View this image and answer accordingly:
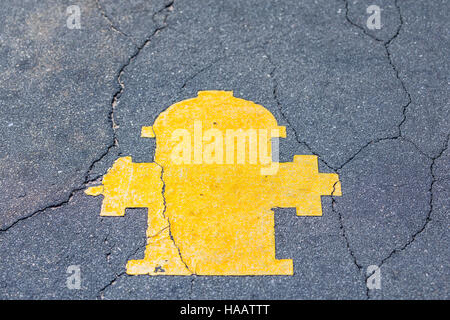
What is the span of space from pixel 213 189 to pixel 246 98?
31.2 inches

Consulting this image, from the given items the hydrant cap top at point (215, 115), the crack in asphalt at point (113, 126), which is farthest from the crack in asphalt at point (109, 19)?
the hydrant cap top at point (215, 115)

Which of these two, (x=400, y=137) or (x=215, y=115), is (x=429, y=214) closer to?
(x=400, y=137)

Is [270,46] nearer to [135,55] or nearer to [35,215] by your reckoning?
[135,55]

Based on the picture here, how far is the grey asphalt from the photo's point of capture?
3092 mm

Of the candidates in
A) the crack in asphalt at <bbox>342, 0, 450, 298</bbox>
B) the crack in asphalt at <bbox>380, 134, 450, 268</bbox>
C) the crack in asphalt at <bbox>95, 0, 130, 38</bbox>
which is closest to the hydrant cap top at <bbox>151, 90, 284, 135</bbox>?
the crack in asphalt at <bbox>342, 0, 450, 298</bbox>

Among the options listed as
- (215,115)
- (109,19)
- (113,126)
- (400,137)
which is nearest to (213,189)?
(215,115)

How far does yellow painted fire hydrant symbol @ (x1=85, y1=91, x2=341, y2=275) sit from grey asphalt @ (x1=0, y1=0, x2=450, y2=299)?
0.08 metres

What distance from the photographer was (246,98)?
3.74 meters

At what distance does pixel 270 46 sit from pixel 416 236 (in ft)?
5.98

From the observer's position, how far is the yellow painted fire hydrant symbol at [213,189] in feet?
10.3

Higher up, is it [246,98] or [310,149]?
[246,98]
